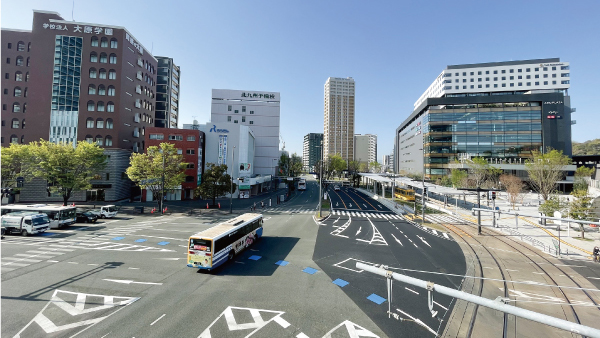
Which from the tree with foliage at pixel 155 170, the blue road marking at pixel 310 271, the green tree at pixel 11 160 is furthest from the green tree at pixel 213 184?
the blue road marking at pixel 310 271

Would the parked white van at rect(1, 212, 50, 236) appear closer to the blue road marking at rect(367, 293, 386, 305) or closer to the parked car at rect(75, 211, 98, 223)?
the parked car at rect(75, 211, 98, 223)

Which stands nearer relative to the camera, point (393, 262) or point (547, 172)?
point (393, 262)

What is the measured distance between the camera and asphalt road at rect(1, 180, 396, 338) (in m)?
11.0

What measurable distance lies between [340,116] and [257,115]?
119 metres

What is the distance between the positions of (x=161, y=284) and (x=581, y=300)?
25.0 meters

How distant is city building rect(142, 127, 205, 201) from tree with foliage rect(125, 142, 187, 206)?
12.6 metres

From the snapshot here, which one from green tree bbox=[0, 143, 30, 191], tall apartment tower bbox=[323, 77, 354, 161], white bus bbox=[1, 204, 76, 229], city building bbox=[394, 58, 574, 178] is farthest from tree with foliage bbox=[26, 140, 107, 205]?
tall apartment tower bbox=[323, 77, 354, 161]

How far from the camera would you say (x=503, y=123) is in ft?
262

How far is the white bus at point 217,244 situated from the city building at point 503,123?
237 ft

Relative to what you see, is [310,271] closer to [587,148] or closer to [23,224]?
[23,224]

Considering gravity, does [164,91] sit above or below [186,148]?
above

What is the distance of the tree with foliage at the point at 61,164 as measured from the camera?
40062 mm

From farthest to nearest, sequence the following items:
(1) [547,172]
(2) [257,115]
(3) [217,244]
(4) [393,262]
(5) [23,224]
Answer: (2) [257,115] → (1) [547,172] → (5) [23,224] → (4) [393,262] → (3) [217,244]

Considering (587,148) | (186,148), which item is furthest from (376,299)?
(587,148)
